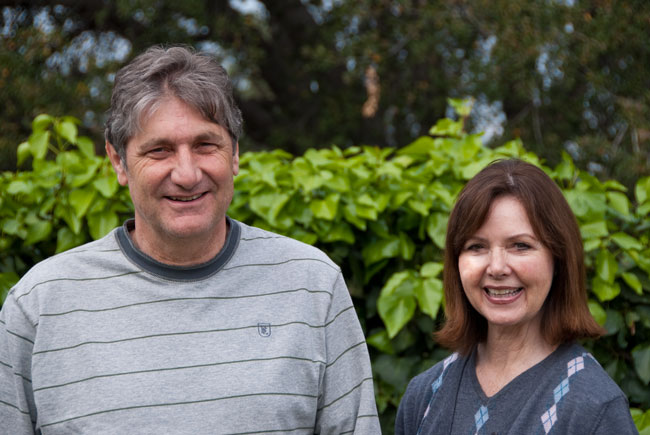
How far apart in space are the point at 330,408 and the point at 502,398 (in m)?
Answer: 0.47

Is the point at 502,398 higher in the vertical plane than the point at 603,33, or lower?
lower

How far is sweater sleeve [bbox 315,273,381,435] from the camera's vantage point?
206 centimetres

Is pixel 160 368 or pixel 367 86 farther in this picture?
pixel 367 86

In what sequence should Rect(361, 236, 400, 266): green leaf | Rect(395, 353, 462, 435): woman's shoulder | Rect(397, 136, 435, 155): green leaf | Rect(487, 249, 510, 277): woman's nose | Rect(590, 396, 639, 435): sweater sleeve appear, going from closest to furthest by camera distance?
Rect(590, 396, 639, 435): sweater sleeve < Rect(487, 249, 510, 277): woman's nose < Rect(395, 353, 462, 435): woman's shoulder < Rect(361, 236, 400, 266): green leaf < Rect(397, 136, 435, 155): green leaf

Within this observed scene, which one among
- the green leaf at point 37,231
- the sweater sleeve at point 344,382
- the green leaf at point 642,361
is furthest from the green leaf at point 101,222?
the green leaf at point 642,361

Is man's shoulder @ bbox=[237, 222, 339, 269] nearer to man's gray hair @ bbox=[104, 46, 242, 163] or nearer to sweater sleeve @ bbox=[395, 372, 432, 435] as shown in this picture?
man's gray hair @ bbox=[104, 46, 242, 163]

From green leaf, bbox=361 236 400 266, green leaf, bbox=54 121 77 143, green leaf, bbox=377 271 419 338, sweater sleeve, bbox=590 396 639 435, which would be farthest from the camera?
green leaf, bbox=54 121 77 143

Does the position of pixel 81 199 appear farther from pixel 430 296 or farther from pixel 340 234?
pixel 430 296

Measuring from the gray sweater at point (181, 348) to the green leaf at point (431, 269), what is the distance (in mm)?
800

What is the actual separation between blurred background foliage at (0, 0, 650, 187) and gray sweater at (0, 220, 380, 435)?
437cm

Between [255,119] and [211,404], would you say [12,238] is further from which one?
[255,119]

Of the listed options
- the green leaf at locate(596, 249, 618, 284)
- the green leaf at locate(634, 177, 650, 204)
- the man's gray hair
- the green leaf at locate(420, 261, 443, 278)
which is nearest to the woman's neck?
the green leaf at locate(420, 261, 443, 278)

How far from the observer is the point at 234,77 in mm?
9125

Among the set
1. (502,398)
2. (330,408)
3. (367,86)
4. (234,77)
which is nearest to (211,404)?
(330,408)
